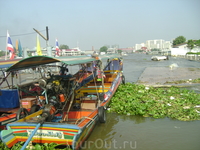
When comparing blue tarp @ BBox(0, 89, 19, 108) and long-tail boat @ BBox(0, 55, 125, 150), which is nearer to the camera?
long-tail boat @ BBox(0, 55, 125, 150)

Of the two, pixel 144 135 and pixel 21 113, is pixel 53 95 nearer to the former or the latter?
pixel 21 113

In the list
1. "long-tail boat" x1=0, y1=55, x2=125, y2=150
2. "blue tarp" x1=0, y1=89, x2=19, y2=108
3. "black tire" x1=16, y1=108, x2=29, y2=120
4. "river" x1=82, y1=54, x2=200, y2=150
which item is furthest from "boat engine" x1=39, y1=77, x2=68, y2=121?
"blue tarp" x1=0, y1=89, x2=19, y2=108

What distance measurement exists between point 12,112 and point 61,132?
9.15 feet

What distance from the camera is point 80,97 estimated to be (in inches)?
299

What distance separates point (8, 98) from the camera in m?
6.89

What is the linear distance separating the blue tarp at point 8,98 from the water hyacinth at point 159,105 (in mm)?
4015

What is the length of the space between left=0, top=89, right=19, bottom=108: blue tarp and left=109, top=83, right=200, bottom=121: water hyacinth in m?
4.02

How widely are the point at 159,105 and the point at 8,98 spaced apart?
6.10m

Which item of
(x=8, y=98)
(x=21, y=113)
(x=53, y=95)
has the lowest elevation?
(x=21, y=113)

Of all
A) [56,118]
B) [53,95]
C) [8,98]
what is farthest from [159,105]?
[8,98]

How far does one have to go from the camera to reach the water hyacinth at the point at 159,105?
7449 mm

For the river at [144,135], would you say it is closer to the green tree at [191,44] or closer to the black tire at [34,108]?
the black tire at [34,108]

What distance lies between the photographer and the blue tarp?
270 inches

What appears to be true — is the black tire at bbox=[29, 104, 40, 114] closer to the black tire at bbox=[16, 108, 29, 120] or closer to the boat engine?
the black tire at bbox=[16, 108, 29, 120]
